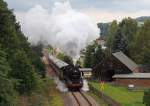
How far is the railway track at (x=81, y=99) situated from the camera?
152 feet

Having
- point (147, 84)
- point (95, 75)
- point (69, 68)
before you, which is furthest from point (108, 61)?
point (69, 68)

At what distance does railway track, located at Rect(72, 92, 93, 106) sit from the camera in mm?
46388

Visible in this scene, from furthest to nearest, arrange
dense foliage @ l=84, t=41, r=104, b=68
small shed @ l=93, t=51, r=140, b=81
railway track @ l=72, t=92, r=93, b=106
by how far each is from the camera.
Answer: dense foliage @ l=84, t=41, r=104, b=68 < small shed @ l=93, t=51, r=140, b=81 < railway track @ l=72, t=92, r=93, b=106

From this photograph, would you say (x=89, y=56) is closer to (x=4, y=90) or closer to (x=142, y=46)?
(x=142, y=46)

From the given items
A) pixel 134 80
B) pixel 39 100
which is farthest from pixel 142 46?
pixel 39 100

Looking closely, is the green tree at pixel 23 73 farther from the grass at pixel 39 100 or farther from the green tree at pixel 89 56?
the green tree at pixel 89 56

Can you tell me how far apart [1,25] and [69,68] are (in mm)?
14604

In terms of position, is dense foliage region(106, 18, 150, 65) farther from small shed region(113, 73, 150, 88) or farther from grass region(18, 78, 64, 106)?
grass region(18, 78, 64, 106)

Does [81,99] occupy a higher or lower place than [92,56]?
lower

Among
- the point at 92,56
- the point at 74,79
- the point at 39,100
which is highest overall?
the point at 39,100

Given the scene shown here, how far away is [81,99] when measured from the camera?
5044cm

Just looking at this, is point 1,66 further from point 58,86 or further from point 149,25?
point 149,25

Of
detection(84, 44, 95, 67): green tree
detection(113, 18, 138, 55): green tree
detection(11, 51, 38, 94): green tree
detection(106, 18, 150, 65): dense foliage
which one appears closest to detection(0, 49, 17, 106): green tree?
detection(11, 51, 38, 94): green tree

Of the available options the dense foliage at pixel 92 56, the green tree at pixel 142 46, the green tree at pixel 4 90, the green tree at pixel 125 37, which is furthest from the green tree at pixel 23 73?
the green tree at pixel 125 37
